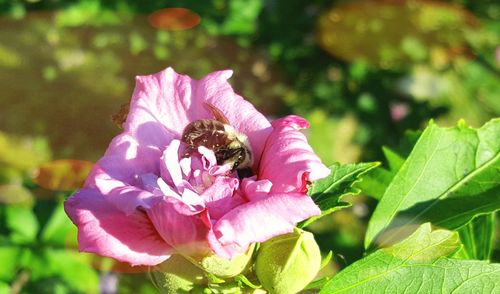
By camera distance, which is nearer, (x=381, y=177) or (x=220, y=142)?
(x=220, y=142)

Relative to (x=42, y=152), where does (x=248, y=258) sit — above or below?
above

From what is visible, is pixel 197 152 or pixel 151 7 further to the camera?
→ pixel 151 7

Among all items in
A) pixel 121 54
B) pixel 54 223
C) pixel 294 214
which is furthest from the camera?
pixel 121 54

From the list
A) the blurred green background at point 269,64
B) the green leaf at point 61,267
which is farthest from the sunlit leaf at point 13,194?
the green leaf at point 61,267

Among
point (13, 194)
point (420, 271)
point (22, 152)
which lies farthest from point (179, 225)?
Result: point (22, 152)

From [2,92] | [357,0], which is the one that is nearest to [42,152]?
[2,92]

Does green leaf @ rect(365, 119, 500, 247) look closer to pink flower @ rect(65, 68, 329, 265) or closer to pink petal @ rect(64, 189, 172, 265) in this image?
pink flower @ rect(65, 68, 329, 265)

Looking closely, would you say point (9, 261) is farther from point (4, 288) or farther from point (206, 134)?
point (206, 134)

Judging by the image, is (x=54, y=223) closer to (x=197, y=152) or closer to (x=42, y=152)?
(x=197, y=152)
